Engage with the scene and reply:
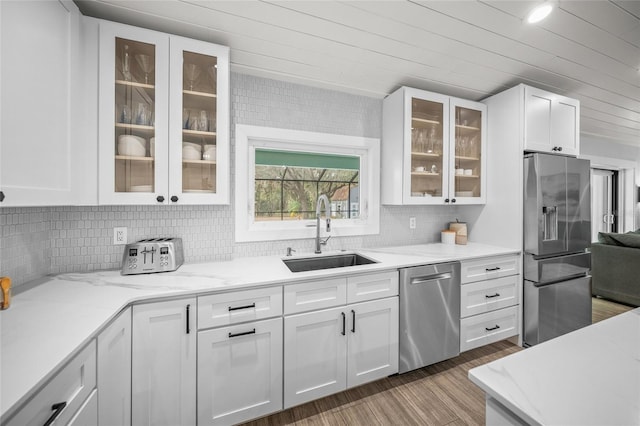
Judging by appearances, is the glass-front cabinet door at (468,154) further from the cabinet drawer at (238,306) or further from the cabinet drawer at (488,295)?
the cabinet drawer at (238,306)

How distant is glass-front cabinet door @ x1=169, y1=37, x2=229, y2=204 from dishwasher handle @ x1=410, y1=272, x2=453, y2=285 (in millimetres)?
1498

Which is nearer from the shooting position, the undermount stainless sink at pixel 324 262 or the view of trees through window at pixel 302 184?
the undermount stainless sink at pixel 324 262

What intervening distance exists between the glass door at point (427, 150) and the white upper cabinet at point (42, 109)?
242 centimetres

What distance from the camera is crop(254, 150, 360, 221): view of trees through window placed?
2.35 m

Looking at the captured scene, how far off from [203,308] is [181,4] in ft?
5.62

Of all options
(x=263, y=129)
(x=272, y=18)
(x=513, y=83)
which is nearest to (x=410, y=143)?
(x=513, y=83)

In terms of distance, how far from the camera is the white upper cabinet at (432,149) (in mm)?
2439

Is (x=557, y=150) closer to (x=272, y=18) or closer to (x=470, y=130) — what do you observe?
(x=470, y=130)

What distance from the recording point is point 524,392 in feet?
2.02

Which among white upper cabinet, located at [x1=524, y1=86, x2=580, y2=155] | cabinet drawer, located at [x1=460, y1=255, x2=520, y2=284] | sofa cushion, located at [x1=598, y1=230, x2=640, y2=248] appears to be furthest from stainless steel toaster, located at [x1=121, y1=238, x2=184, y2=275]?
sofa cushion, located at [x1=598, y1=230, x2=640, y2=248]

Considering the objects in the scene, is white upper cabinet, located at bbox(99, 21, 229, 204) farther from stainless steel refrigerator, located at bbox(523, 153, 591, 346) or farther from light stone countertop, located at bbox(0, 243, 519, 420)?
stainless steel refrigerator, located at bbox(523, 153, 591, 346)

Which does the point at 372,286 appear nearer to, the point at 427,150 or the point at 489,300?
the point at 489,300

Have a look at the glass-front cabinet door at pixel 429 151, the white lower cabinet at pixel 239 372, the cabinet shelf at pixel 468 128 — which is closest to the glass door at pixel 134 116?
the white lower cabinet at pixel 239 372

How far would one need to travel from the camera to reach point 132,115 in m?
1.59
